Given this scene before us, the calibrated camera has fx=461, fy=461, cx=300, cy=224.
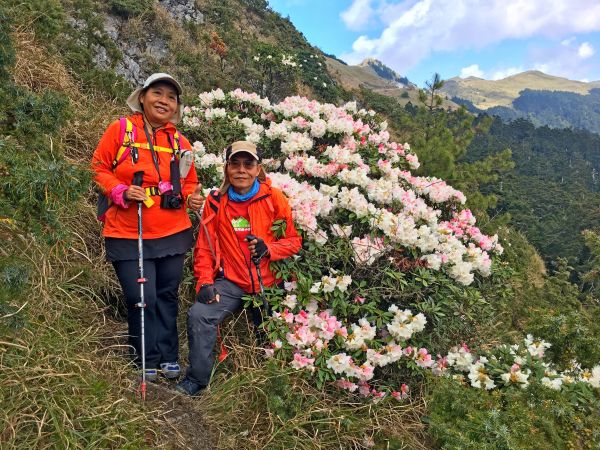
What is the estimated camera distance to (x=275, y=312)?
138 inches


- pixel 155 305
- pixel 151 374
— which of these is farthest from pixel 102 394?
pixel 155 305

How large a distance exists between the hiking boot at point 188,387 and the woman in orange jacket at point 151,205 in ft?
0.48

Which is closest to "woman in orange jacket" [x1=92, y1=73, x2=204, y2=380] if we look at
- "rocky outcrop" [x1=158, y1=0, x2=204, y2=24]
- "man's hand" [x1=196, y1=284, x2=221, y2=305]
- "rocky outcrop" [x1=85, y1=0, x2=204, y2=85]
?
"man's hand" [x1=196, y1=284, x2=221, y2=305]

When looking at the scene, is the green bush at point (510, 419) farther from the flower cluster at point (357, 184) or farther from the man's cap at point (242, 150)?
the man's cap at point (242, 150)

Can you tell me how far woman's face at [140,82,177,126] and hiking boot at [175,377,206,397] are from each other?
1.89 meters

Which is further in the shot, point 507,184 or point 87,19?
point 507,184

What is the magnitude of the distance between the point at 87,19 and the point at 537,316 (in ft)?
30.2

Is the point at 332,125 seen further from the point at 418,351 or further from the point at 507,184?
the point at 507,184

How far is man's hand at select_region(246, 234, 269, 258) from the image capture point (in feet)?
11.1

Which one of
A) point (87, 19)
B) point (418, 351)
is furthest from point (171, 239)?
point (87, 19)

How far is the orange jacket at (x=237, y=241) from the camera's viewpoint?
355 cm

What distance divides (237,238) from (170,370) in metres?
1.10

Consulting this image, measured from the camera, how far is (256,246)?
11.1 ft

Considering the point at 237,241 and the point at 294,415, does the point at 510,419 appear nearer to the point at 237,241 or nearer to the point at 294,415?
the point at 294,415
